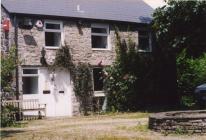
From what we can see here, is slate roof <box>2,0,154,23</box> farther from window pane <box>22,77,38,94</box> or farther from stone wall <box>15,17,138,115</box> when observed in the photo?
window pane <box>22,77,38,94</box>

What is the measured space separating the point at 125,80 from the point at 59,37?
4.24 m

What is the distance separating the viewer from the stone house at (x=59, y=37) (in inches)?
950

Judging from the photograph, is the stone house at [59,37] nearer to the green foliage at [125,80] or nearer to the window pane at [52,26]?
the window pane at [52,26]

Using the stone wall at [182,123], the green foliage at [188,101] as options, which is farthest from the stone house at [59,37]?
the stone wall at [182,123]

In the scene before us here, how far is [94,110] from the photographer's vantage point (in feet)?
85.7

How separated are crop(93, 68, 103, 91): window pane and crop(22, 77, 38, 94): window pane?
12.0 ft

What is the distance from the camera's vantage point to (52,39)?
2562cm

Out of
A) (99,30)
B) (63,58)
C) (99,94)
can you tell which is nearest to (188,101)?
(99,94)

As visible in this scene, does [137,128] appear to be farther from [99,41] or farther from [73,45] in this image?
[99,41]

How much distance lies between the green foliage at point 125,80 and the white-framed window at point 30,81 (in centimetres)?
407

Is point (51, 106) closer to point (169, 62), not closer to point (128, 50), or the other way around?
point (128, 50)

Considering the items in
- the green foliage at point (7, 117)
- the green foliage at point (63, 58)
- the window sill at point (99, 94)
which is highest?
the green foliage at point (63, 58)

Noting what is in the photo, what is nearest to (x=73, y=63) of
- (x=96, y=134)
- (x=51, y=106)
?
(x=51, y=106)

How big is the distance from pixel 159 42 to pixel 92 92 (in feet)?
17.7
